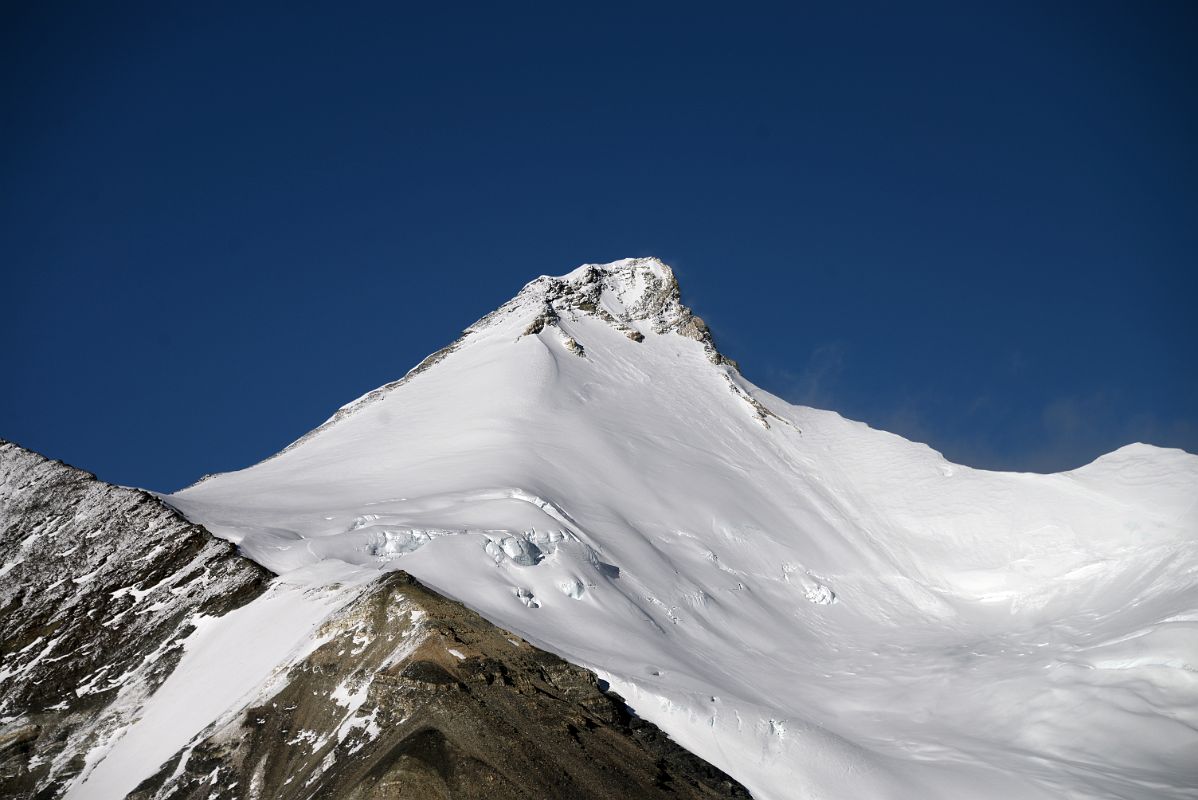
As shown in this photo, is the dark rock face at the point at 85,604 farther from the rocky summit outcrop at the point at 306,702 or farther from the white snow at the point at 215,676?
the white snow at the point at 215,676

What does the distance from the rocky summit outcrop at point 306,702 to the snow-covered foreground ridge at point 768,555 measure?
2.80m

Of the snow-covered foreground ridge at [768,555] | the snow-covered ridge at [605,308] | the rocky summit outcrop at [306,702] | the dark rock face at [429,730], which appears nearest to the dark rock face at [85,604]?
the rocky summit outcrop at [306,702]

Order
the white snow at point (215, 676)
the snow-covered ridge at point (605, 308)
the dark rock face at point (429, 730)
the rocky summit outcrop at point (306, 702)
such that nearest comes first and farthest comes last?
the dark rock face at point (429, 730), the rocky summit outcrop at point (306, 702), the white snow at point (215, 676), the snow-covered ridge at point (605, 308)

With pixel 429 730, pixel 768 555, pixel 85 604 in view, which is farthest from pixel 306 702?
pixel 768 555

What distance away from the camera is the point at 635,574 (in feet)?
153

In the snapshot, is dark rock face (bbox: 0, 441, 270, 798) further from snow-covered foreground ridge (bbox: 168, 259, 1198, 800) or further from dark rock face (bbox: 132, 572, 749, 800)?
dark rock face (bbox: 132, 572, 749, 800)

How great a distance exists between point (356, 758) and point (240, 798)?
3700 millimetres

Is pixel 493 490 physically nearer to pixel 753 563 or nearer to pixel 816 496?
pixel 753 563

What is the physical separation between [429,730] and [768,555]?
31.7m

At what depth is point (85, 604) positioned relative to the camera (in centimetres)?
4156

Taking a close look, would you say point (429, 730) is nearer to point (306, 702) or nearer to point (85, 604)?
point (306, 702)

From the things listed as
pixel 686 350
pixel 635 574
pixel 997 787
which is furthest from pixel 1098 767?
pixel 686 350

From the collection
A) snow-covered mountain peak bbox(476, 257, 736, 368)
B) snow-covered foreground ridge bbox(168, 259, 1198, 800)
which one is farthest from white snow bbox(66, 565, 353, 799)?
snow-covered mountain peak bbox(476, 257, 736, 368)

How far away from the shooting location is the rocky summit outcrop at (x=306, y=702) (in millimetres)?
28750
